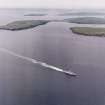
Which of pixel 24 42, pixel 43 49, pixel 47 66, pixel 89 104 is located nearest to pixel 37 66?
pixel 47 66

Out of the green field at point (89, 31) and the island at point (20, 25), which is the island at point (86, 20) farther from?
the island at point (20, 25)

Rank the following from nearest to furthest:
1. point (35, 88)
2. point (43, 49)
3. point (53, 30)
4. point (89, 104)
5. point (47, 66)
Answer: point (89, 104)
point (35, 88)
point (47, 66)
point (43, 49)
point (53, 30)

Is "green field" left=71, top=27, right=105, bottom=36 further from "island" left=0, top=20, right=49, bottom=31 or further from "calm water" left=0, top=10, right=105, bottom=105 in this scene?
"island" left=0, top=20, right=49, bottom=31

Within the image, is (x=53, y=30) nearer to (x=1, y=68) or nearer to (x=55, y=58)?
(x=55, y=58)

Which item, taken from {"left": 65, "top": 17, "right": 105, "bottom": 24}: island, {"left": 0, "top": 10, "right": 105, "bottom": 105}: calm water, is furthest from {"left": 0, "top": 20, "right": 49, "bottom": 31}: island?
{"left": 65, "top": 17, "right": 105, "bottom": 24}: island

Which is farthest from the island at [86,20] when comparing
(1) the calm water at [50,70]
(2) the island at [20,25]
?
(2) the island at [20,25]

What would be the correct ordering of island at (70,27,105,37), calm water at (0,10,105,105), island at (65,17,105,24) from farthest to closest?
island at (65,17,105,24) < island at (70,27,105,37) < calm water at (0,10,105,105)
